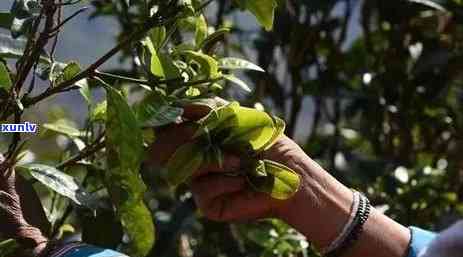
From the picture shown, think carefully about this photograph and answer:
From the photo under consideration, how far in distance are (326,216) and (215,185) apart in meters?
0.19

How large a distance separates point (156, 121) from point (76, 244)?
0.46 ft

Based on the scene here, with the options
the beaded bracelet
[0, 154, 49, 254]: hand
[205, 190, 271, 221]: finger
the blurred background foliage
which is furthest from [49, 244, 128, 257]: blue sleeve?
the blurred background foliage

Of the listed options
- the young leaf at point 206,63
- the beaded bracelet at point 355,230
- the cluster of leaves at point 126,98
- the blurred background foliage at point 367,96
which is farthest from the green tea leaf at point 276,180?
the blurred background foliage at point 367,96

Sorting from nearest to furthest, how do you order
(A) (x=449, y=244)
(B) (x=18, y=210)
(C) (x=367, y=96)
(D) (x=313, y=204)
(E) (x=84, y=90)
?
(A) (x=449, y=244), (B) (x=18, y=210), (E) (x=84, y=90), (D) (x=313, y=204), (C) (x=367, y=96)

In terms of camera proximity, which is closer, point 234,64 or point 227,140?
point 227,140

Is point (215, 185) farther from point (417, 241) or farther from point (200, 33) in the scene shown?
point (417, 241)

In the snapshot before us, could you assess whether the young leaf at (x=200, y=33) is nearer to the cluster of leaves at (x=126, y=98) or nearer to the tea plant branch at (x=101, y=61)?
the cluster of leaves at (x=126, y=98)

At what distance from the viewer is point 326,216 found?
3.90 ft

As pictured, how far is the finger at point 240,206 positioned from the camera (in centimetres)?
109

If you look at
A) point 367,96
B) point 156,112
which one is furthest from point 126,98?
point 367,96

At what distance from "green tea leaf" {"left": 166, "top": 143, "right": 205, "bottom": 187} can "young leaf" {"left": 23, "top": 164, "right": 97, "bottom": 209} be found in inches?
3.5

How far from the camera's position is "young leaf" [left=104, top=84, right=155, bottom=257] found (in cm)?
90

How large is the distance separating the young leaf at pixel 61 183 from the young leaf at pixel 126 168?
32 mm

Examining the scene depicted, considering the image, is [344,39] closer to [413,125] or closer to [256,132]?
[413,125]
